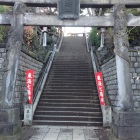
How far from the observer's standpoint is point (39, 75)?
51.8 feet

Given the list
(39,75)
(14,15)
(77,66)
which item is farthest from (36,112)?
(77,66)

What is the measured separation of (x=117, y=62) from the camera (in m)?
8.84

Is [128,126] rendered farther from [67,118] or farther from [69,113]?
[69,113]

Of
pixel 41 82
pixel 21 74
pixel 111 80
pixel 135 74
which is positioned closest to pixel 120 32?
pixel 135 74

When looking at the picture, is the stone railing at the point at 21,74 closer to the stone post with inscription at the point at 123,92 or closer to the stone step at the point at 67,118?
the stone step at the point at 67,118

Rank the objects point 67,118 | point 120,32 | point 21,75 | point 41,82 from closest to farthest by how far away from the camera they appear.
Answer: point 120,32 < point 67,118 < point 21,75 < point 41,82

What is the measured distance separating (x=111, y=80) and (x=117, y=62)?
456 cm

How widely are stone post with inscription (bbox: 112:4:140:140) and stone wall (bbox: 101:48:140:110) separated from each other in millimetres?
1052

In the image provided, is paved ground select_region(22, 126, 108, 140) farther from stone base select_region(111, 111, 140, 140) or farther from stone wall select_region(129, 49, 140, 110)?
stone wall select_region(129, 49, 140, 110)

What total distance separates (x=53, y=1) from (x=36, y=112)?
5394 millimetres

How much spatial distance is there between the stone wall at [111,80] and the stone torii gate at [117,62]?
3552 millimetres

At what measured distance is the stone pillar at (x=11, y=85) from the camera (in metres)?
7.93

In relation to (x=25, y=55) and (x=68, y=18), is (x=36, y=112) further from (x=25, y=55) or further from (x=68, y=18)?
(x=68, y=18)

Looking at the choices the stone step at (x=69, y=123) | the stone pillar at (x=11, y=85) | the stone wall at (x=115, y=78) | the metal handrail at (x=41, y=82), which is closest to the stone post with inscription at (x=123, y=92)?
the stone wall at (x=115, y=78)
